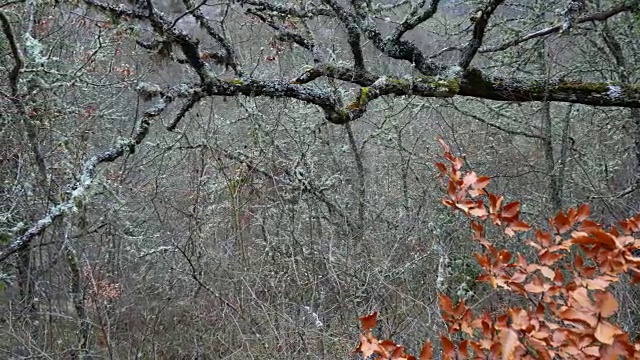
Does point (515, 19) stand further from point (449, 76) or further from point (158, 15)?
point (158, 15)

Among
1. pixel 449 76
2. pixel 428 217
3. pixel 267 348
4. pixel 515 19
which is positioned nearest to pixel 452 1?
pixel 515 19

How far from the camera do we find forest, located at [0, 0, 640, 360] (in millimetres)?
3037

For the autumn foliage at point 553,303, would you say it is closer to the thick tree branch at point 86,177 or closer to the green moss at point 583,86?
the thick tree branch at point 86,177

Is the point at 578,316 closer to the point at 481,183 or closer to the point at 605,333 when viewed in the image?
the point at 605,333

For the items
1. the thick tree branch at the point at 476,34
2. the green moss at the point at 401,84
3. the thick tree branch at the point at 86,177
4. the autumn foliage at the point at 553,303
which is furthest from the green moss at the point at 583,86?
the thick tree branch at the point at 86,177

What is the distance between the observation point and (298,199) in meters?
5.99

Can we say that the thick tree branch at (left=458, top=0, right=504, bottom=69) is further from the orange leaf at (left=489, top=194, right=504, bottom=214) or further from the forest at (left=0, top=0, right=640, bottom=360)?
the orange leaf at (left=489, top=194, right=504, bottom=214)

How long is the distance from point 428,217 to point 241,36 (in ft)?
13.7

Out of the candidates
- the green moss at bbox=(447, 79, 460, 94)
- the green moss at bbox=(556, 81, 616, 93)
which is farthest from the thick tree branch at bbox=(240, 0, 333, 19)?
the green moss at bbox=(556, 81, 616, 93)

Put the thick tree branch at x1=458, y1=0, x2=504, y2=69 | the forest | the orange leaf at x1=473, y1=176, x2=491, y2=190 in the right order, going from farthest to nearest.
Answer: the thick tree branch at x1=458, y1=0, x2=504, y2=69 < the forest < the orange leaf at x1=473, y1=176, x2=491, y2=190

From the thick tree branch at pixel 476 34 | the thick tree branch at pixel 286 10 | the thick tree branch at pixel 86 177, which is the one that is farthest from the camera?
the thick tree branch at pixel 286 10

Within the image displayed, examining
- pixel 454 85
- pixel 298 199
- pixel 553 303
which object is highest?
pixel 454 85

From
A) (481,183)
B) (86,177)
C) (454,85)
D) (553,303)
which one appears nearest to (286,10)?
(454,85)

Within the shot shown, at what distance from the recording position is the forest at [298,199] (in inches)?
120
